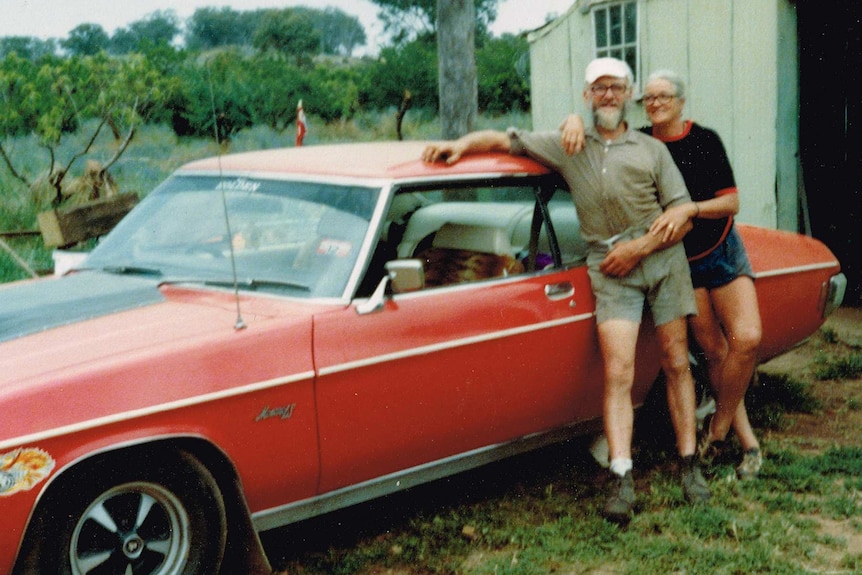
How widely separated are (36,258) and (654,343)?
6.59 m

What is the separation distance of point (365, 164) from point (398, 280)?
0.65 meters

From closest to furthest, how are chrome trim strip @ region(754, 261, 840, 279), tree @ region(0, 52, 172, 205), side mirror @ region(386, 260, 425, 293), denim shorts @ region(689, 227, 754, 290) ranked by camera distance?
1. side mirror @ region(386, 260, 425, 293)
2. denim shorts @ region(689, 227, 754, 290)
3. chrome trim strip @ region(754, 261, 840, 279)
4. tree @ region(0, 52, 172, 205)

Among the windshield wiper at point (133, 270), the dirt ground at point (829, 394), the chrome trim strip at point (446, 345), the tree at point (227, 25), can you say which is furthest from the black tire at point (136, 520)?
the tree at point (227, 25)

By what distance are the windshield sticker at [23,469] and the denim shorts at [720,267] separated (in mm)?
2945

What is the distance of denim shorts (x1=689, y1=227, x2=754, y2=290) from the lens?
4.51 metres

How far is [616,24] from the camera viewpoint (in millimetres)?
9641

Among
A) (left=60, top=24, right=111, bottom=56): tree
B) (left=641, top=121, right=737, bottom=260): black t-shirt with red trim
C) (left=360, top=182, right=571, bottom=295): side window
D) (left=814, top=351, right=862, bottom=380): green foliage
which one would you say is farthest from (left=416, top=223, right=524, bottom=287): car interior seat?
(left=60, top=24, right=111, bottom=56): tree

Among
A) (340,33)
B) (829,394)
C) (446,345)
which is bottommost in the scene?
(829,394)

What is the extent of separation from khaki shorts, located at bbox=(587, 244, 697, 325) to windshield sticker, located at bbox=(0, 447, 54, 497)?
7.71 ft

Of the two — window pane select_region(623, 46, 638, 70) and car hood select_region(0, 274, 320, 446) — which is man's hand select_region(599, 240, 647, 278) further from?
window pane select_region(623, 46, 638, 70)

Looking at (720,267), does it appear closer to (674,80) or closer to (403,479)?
(674,80)

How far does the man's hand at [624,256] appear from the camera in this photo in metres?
4.15

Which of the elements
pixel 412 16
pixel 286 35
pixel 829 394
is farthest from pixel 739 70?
pixel 286 35

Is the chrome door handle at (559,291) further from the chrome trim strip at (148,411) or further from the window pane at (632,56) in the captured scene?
the window pane at (632,56)
